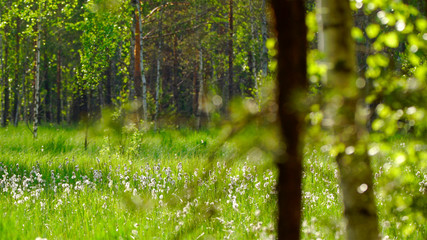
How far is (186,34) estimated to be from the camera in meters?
26.8

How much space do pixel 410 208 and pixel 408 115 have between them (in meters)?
0.52

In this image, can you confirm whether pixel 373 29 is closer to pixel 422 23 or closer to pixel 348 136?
pixel 422 23

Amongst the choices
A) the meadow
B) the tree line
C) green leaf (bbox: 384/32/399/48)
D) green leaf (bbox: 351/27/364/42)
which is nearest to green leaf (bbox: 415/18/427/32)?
green leaf (bbox: 384/32/399/48)

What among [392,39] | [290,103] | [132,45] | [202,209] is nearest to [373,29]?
[392,39]

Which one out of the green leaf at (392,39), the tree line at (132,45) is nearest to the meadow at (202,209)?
the green leaf at (392,39)

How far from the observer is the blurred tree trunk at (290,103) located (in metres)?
1.69

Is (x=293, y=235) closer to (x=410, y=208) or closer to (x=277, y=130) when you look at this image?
(x=277, y=130)

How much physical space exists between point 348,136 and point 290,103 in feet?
1.34

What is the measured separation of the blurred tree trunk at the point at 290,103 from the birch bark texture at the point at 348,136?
0.92ft

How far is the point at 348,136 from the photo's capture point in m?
1.92

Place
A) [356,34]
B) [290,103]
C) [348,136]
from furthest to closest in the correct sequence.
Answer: [356,34] → [348,136] → [290,103]

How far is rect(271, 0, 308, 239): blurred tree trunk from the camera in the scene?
1.69 metres

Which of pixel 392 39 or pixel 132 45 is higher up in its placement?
pixel 132 45

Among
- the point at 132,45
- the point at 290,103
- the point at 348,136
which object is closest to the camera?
the point at 290,103
